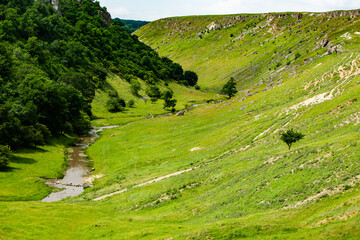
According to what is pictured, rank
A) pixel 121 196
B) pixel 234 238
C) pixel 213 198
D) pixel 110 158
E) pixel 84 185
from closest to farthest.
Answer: pixel 234 238 < pixel 213 198 < pixel 121 196 < pixel 84 185 < pixel 110 158

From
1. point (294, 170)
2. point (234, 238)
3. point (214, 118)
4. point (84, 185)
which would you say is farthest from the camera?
point (214, 118)

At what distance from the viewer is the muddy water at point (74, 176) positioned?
6588 centimetres

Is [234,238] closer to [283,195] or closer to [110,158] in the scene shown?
[283,195]

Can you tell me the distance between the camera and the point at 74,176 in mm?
78625

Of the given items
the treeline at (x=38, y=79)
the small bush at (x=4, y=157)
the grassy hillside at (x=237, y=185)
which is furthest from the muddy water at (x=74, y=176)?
the treeline at (x=38, y=79)

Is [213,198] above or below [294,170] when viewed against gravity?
below

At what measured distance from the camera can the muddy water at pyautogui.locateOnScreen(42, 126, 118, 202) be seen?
2594 inches

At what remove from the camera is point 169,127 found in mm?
124938

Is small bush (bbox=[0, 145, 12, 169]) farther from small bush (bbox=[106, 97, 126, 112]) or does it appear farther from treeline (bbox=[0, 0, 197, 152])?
small bush (bbox=[106, 97, 126, 112])

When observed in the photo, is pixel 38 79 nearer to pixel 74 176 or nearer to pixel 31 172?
pixel 31 172

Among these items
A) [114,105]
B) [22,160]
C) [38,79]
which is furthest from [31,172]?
[114,105]

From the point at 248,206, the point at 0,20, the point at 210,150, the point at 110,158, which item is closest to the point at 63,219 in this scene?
the point at 248,206

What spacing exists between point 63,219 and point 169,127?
8118cm

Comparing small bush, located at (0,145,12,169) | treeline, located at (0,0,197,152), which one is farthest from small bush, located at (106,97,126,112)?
small bush, located at (0,145,12,169)
